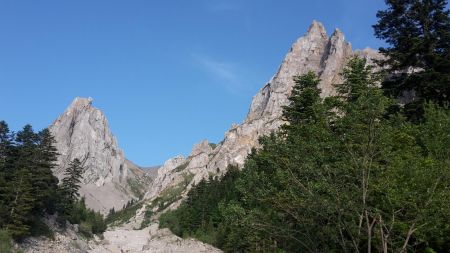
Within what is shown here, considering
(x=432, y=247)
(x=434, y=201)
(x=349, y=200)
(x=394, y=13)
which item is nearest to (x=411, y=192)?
(x=434, y=201)

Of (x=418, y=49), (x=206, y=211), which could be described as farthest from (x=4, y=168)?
(x=418, y=49)

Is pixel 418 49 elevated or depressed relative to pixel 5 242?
elevated

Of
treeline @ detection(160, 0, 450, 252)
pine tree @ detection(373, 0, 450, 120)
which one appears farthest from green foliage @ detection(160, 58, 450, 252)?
pine tree @ detection(373, 0, 450, 120)

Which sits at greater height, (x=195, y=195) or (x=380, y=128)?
(x=195, y=195)

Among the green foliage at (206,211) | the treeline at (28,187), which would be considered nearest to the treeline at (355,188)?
the treeline at (28,187)

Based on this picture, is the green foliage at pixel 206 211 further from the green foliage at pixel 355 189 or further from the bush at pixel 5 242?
the green foliage at pixel 355 189

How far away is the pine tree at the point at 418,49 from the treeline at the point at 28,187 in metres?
51.3

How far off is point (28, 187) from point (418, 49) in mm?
57331

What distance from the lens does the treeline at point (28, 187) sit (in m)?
66.0

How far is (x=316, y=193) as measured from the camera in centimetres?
1852

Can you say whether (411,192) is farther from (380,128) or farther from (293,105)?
(293,105)

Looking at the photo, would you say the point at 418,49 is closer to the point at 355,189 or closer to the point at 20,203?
the point at 355,189

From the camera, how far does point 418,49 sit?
36.9 metres

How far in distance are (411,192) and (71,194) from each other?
93764 mm
